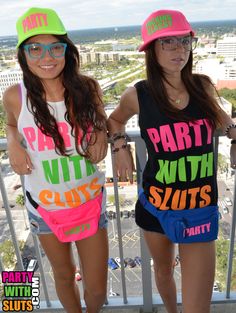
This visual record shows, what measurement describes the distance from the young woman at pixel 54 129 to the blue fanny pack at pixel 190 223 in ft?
0.89

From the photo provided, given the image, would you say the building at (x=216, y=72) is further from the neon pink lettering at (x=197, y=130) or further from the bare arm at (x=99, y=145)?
the bare arm at (x=99, y=145)

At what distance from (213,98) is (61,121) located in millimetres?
564

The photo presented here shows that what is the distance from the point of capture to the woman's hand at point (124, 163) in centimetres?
127

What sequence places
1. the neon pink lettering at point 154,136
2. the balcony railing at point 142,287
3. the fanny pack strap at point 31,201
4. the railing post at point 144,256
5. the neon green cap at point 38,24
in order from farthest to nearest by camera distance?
the balcony railing at point 142,287 < the railing post at point 144,256 < the fanny pack strap at point 31,201 < the neon pink lettering at point 154,136 < the neon green cap at point 38,24

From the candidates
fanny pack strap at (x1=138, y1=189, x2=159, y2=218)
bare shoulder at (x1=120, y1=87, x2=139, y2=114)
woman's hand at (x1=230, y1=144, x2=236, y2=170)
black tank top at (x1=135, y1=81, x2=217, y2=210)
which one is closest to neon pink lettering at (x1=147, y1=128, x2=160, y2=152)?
black tank top at (x1=135, y1=81, x2=217, y2=210)

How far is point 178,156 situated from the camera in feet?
3.79

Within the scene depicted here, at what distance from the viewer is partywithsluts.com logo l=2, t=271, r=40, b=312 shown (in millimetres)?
1787

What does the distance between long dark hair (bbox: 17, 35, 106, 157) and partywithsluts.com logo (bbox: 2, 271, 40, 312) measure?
983 mm

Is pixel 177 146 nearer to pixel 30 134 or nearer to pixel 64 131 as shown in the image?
pixel 64 131

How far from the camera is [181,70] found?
1.21 metres

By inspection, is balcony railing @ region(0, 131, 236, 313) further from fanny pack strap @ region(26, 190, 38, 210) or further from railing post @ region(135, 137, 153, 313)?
fanny pack strap @ region(26, 190, 38, 210)

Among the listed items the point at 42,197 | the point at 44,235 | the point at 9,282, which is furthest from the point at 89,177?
the point at 9,282

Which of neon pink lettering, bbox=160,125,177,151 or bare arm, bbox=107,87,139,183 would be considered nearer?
neon pink lettering, bbox=160,125,177,151

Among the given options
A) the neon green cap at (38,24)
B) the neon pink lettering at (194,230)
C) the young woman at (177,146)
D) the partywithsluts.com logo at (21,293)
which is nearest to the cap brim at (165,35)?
the young woman at (177,146)
